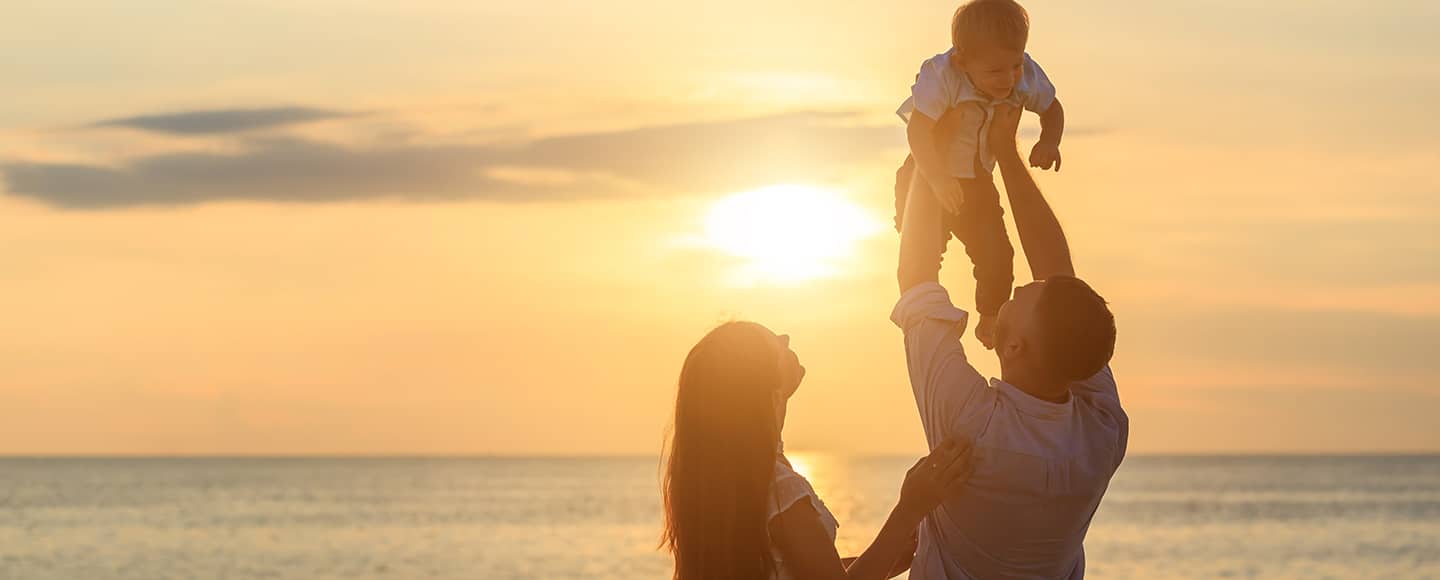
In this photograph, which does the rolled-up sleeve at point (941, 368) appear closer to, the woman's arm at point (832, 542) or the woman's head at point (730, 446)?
the woman's arm at point (832, 542)

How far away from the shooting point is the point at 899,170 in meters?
5.71

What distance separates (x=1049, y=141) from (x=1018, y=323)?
1.48 meters

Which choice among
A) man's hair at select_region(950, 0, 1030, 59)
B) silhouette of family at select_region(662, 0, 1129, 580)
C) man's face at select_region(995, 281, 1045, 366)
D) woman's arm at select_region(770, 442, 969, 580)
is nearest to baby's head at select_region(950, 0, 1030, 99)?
man's hair at select_region(950, 0, 1030, 59)

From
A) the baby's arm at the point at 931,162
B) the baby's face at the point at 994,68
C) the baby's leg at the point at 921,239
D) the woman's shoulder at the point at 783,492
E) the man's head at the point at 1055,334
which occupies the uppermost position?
the baby's face at the point at 994,68

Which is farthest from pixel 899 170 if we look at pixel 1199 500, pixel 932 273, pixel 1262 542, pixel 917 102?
pixel 1199 500

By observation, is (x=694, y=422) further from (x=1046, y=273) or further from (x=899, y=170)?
(x=899, y=170)

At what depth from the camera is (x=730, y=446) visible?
455cm

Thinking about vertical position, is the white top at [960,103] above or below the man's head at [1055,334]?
above

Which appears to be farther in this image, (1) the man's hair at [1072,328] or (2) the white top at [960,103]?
(2) the white top at [960,103]

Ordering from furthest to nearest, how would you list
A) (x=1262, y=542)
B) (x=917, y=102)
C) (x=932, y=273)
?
1. (x=1262, y=542)
2. (x=917, y=102)
3. (x=932, y=273)

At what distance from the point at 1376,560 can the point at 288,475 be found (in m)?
99.9

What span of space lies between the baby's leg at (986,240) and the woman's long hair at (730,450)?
1.13 meters

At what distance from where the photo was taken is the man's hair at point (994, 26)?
5215 millimetres

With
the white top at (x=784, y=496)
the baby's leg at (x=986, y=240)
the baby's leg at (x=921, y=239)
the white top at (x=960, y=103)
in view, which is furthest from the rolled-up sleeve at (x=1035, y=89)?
the white top at (x=784, y=496)
